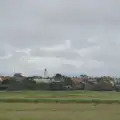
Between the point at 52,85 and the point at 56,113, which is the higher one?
the point at 52,85

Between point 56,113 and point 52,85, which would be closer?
point 56,113

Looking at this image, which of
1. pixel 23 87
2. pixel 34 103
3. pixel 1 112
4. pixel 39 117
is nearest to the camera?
pixel 39 117

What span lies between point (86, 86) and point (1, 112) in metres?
42.5

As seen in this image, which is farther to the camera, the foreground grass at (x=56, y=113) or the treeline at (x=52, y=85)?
the treeline at (x=52, y=85)

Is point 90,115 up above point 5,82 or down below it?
below

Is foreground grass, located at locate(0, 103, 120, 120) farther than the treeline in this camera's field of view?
No

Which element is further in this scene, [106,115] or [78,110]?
→ [78,110]

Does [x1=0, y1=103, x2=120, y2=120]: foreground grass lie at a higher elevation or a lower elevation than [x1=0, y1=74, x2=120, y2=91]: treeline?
lower

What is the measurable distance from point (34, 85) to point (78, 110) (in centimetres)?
3673

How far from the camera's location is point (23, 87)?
69312mm

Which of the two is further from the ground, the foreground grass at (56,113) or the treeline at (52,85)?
the treeline at (52,85)

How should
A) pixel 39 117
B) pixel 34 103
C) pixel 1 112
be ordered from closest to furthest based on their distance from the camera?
pixel 39 117 < pixel 1 112 < pixel 34 103

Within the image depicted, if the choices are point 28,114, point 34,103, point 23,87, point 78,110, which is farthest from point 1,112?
point 23,87

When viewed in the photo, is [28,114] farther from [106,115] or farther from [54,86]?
[54,86]
